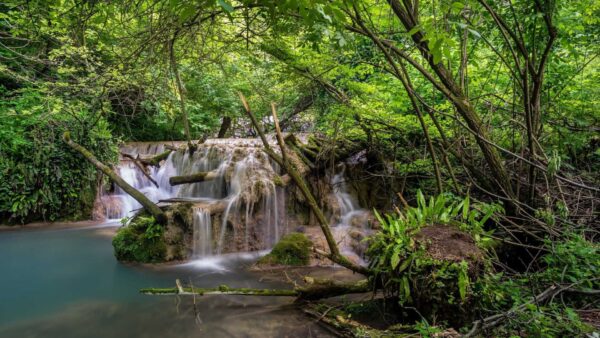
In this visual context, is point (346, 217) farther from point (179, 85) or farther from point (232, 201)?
point (179, 85)

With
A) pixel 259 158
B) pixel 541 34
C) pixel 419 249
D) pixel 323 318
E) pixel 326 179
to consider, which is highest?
pixel 541 34

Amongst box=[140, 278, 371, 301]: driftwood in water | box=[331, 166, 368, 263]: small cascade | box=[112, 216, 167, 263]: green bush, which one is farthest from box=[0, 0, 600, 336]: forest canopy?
box=[112, 216, 167, 263]: green bush

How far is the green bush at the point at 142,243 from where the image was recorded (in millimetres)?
6473

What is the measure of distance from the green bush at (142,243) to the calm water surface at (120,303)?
0.82ft

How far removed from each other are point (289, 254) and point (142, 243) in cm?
291

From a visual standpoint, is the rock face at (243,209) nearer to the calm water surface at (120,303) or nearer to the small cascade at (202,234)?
the small cascade at (202,234)

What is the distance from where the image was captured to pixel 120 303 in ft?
15.5

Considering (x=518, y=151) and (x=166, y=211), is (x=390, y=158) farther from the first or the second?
(x=166, y=211)

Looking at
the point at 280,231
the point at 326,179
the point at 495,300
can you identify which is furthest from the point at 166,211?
the point at 495,300

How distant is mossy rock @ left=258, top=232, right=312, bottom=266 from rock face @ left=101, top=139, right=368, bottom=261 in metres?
0.75

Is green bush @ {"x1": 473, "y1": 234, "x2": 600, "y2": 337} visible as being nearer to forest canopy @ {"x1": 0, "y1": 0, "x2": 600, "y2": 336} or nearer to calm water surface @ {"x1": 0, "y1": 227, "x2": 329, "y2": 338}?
forest canopy @ {"x1": 0, "y1": 0, "x2": 600, "y2": 336}

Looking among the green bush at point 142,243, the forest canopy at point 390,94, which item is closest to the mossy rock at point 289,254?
the green bush at point 142,243

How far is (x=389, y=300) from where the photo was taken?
359 cm

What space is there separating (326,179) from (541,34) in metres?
5.61
